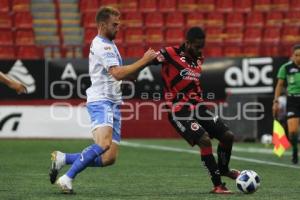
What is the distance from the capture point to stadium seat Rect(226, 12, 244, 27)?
2559 centimetres

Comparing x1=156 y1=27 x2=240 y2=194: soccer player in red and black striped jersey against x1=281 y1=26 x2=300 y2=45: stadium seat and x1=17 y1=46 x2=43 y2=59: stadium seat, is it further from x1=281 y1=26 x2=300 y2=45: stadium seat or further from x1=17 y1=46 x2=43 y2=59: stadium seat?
x1=281 y1=26 x2=300 y2=45: stadium seat

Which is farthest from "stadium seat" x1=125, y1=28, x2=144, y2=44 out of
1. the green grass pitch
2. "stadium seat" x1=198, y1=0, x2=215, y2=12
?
the green grass pitch

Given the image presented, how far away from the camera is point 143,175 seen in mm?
11938

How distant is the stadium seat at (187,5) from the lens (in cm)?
2597

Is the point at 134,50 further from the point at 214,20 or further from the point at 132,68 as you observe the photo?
the point at 132,68

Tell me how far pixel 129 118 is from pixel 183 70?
12.7 m

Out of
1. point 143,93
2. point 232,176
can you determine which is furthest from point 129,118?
point 232,176

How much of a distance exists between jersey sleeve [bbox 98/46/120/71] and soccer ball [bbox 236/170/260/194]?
1.97 meters

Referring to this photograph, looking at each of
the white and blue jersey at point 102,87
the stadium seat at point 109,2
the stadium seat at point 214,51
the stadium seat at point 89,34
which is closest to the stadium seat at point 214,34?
the stadium seat at point 214,51

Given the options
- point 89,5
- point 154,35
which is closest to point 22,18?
point 89,5

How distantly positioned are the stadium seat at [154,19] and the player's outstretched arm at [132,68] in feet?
54.8

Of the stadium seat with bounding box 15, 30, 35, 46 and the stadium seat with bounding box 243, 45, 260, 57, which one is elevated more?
the stadium seat with bounding box 15, 30, 35, 46

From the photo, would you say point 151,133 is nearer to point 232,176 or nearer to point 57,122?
point 57,122

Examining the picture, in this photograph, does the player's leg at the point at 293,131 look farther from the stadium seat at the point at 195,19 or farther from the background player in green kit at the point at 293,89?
the stadium seat at the point at 195,19
